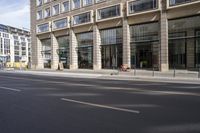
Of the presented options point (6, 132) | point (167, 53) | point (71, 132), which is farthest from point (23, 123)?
point (167, 53)

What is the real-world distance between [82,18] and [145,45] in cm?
1337

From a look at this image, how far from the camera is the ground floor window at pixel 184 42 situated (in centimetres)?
3138

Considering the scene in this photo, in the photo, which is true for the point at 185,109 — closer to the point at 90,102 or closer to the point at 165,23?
the point at 90,102

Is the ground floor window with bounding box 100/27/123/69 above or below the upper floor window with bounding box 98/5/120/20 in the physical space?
below

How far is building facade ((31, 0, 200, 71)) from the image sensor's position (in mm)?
32375

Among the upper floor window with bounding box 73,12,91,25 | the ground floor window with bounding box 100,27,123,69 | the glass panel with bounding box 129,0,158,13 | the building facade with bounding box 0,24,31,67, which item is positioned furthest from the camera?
the building facade with bounding box 0,24,31,67

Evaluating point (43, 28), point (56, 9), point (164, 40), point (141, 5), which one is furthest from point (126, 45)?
point (43, 28)

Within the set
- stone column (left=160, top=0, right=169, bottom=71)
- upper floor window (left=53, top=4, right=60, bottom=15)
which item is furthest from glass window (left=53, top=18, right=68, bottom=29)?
stone column (left=160, top=0, right=169, bottom=71)

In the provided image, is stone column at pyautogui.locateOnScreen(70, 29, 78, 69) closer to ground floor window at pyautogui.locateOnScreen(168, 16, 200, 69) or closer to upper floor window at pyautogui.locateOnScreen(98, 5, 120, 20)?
upper floor window at pyautogui.locateOnScreen(98, 5, 120, 20)

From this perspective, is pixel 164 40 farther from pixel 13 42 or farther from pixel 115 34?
pixel 13 42

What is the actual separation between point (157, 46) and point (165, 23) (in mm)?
3216

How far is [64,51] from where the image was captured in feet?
161

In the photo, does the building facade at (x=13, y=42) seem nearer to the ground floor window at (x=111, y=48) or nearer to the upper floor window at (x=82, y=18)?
the upper floor window at (x=82, y=18)

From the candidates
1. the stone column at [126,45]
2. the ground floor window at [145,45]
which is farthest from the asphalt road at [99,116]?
the stone column at [126,45]
